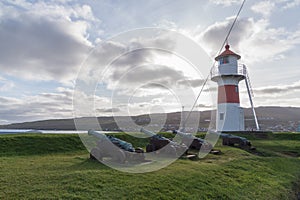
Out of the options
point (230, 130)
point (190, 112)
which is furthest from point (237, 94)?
point (190, 112)

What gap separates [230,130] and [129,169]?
748 inches

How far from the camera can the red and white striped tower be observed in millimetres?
26734

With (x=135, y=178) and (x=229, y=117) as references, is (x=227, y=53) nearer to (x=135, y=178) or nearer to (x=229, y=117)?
(x=229, y=117)

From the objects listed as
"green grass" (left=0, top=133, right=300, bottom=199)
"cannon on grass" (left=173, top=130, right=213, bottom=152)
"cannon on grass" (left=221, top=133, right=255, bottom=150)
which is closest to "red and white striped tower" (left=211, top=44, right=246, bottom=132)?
"cannon on grass" (left=221, top=133, right=255, bottom=150)

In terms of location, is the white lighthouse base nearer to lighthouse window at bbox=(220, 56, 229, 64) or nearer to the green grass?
lighthouse window at bbox=(220, 56, 229, 64)

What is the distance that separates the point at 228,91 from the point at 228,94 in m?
0.38

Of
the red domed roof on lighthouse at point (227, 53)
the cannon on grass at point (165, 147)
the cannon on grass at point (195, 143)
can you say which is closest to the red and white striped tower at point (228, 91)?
the red domed roof on lighthouse at point (227, 53)

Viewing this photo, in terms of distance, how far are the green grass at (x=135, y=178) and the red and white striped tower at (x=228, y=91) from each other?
11.6 meters

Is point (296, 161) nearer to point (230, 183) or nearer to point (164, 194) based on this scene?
point (230, 183)

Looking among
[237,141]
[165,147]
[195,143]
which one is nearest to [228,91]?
[237,141]

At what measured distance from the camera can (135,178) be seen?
8.64m

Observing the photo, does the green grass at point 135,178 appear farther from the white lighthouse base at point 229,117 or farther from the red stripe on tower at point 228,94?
the red stripe on tower at point 228,94

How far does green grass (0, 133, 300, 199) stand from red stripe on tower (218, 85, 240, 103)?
12.2 metres

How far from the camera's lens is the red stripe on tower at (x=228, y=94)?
2695 cm
